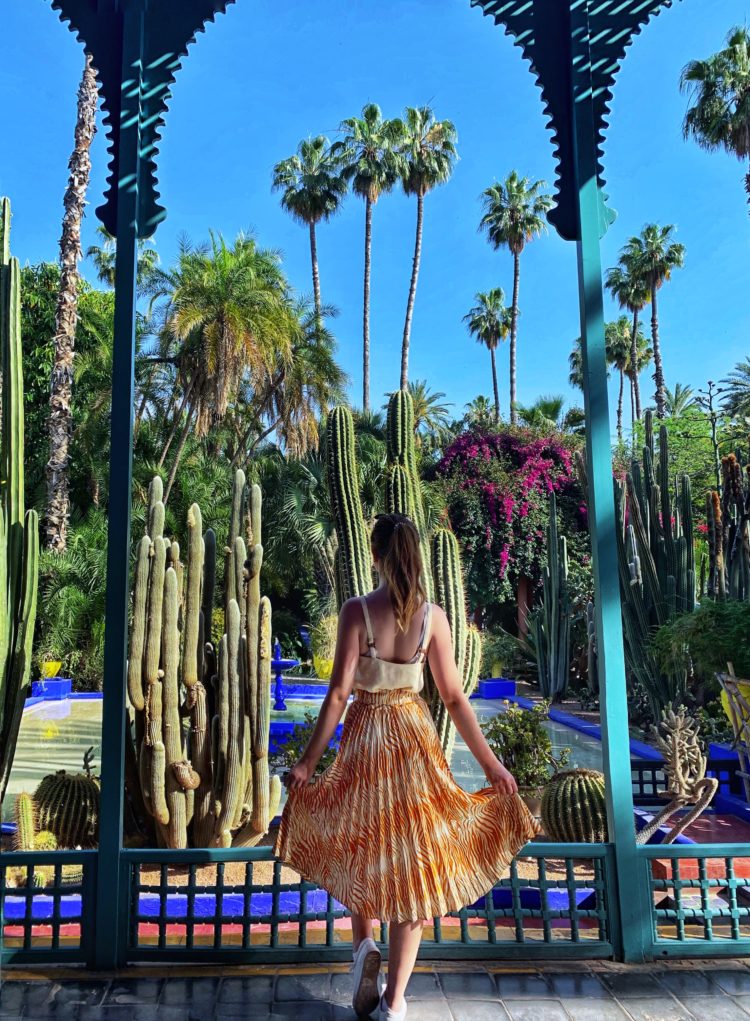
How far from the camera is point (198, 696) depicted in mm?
4445

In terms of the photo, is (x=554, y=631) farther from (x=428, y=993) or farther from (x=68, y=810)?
(x=428, y=993)

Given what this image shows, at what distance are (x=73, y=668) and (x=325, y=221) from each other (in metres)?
19.3

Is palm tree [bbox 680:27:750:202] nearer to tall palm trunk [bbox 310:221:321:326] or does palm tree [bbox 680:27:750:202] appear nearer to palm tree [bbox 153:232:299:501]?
palm tree [bbox 153:232:299:501]

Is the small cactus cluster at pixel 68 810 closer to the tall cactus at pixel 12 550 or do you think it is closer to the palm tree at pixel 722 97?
the tall cactus at pixel 12 550

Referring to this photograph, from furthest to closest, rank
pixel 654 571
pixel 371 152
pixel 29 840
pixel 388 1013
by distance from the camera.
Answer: pixel 371 152 → pixel 654 571 → pixel 29 840 → pixel 388 1013

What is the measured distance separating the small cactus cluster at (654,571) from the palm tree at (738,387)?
66.7 feet

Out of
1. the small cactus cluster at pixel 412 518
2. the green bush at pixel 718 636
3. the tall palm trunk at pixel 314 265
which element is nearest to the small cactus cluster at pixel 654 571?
the green bush at pixel 718 636

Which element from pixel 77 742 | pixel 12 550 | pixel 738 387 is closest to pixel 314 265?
pixel 738 387

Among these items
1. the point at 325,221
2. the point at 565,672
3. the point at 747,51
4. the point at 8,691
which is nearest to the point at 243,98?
the point at 325,221

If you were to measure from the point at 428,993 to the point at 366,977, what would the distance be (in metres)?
0.34

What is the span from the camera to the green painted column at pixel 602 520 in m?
2.86

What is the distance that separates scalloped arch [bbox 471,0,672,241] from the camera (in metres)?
3.21

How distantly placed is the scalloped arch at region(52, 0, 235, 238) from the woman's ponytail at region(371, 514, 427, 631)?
5.53 feet

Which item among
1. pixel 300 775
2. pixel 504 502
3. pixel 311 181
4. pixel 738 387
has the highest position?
pixel 311 181
